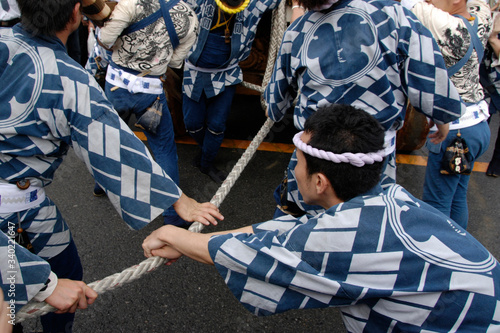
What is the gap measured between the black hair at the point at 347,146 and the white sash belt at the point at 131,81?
4.66 ft

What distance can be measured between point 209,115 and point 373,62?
1.72 m

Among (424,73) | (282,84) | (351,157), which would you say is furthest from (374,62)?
(351,157)

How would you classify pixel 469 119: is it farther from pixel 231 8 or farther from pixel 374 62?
pixel 231 8

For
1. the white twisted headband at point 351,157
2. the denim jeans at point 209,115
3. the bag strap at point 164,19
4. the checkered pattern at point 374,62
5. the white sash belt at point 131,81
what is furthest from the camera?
the denim jeans at point 209,115

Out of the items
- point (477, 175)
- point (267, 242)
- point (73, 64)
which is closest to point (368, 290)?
point (267, 242)

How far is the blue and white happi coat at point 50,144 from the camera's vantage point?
1.20 meters

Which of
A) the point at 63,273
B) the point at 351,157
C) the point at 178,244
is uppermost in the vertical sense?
the point at 351,157

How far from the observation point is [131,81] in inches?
88.1

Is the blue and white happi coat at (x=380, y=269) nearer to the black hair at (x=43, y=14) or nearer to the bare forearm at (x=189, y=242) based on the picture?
the bare forearm at (x=189, y=242)

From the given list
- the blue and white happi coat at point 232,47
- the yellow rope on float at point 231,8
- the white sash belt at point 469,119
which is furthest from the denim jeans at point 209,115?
the white sash belt at point 469,119

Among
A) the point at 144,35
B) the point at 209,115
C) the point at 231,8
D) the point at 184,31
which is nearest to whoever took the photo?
the point at 144,35

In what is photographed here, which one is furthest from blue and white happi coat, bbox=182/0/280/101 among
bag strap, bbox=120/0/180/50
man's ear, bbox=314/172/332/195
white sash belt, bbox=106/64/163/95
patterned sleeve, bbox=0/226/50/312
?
patterned sleeve, bbox=0/226/50/312

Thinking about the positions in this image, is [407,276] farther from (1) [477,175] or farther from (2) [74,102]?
(1) [477,175]

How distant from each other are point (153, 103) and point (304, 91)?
3.48 feet
